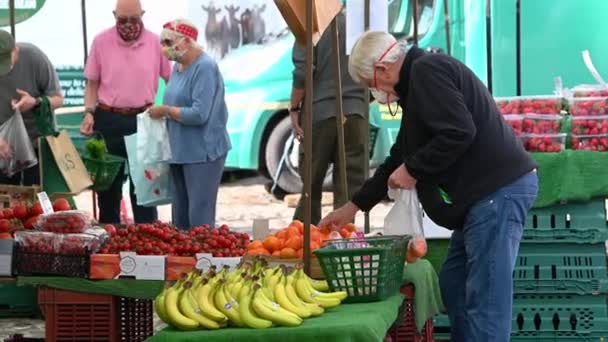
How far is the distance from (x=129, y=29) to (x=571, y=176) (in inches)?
155

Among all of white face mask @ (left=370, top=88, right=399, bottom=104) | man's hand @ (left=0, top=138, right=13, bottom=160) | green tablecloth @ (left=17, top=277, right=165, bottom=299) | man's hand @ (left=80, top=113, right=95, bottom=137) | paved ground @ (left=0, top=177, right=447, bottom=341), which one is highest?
white face mask @ (left=370, top=88, right=399, bottom=104)

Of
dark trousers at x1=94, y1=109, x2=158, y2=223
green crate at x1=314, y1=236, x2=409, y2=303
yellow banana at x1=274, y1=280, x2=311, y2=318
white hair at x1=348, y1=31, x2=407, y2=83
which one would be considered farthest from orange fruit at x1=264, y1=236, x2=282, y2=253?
dark trousers at x1=94, y1=109, x2=158, y2=223

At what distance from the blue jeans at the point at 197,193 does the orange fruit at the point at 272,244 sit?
122 inches

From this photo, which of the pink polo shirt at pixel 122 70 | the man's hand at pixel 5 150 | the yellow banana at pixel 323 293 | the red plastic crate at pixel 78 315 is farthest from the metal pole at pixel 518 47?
the yellow banana at pixel 323 293

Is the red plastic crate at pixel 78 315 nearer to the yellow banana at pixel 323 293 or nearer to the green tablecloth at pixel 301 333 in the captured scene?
the yellow banana at pixel 323 293

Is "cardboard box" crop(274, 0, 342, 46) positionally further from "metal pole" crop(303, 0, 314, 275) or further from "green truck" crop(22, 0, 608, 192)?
"green truck" crop(22, 0, 608, 192)

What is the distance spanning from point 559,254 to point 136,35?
4069 mm

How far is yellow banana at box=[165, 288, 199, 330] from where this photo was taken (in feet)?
16.6

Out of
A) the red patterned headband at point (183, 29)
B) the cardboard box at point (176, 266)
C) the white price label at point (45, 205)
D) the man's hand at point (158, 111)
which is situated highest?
the red patterned headband at point (183, 29)

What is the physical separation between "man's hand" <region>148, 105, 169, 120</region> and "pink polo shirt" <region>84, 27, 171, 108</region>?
86 centimetres

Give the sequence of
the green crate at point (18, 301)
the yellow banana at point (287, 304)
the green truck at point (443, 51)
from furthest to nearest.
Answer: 1. the green truck at point (443, 51)
2. the green crate at point (18, 301)
3. the yellow banana at point (287, 304)

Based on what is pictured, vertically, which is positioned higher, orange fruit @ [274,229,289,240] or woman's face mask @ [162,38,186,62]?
woman's face mask @ [162,38,186,62]

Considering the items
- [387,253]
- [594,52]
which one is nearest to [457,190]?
[387,253]

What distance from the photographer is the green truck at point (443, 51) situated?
46.5ft
